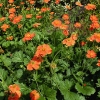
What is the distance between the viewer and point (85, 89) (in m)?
3.65

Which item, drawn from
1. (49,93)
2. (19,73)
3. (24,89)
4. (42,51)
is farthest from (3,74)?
(42,51)

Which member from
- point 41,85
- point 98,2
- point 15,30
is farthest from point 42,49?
point 98,2

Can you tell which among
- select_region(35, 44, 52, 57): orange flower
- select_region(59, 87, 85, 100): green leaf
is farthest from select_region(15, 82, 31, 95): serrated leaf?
select_region(35, 44, 52, 57): orange flower

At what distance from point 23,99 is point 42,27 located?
170 centimetres

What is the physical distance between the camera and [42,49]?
131 inches

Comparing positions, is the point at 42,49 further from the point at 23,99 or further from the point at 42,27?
the point at 42,27

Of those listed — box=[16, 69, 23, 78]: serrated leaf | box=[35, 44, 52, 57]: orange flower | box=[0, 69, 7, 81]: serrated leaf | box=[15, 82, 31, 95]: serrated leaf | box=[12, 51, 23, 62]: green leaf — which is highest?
box=[35, 44, 52, 57]: orange flower

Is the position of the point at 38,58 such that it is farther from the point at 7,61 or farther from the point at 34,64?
the point at 7,61

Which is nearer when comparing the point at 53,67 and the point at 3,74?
the point at 53,67

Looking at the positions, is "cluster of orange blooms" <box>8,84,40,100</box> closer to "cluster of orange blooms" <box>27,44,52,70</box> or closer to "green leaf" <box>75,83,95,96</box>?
"cluster of orange blooms" <box>27,44,52,70</box>

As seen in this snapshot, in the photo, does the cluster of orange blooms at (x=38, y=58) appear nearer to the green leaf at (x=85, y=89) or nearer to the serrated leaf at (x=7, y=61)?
the green leaf at (x=85, y=89)

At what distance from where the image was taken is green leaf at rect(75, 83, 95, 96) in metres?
3.58

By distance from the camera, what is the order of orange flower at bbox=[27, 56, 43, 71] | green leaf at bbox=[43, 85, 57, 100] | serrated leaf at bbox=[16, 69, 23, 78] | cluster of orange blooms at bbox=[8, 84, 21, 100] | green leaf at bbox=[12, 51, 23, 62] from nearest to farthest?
cluster of orange blooms at bbox=[8, 84, 21, 100], orange flower at bbox=[27, 56, 43, 71], green leaf at bbox=[43, 85, 57, 100], serrated leaf at bbox=[16, 69, 23, 78], green leaf at bbox=[12, 51, 23, 62]

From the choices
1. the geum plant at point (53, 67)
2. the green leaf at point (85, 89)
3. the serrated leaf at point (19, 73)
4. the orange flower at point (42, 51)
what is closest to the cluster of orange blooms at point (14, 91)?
the geum plant at point (53, 67)
